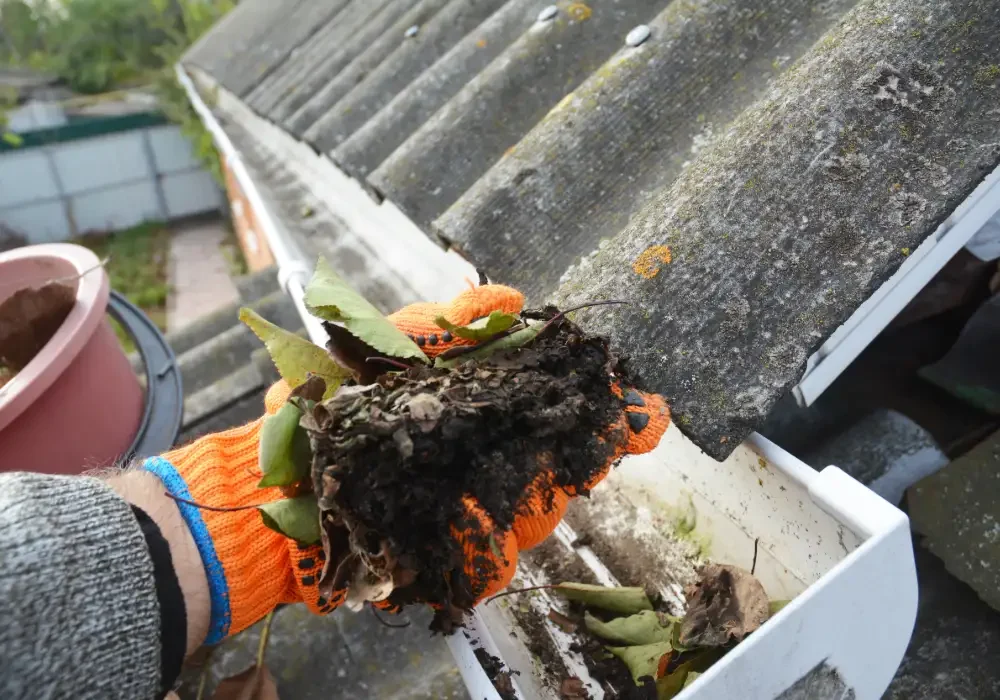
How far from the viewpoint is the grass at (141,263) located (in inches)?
344

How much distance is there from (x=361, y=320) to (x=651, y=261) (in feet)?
1.51

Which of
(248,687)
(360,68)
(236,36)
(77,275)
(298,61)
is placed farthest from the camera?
(236,36)

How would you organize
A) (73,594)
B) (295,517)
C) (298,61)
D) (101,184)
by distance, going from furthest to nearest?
(101,184), (298,61), (295,517), (73,594)

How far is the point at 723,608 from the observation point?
3.24 feet

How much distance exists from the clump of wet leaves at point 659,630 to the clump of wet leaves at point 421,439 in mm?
310

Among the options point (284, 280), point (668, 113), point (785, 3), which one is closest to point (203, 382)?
point (284, 280)

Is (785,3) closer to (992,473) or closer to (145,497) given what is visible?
(992,473)

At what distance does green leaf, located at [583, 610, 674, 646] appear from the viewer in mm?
1077

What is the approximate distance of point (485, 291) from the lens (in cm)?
98

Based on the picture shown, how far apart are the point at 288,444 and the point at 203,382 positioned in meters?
2.61

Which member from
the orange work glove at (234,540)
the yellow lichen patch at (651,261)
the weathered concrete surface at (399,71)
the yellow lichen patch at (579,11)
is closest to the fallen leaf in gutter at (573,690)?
the orange work glove at (234,540)

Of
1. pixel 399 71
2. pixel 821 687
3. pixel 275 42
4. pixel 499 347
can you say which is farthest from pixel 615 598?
pixel 275 42

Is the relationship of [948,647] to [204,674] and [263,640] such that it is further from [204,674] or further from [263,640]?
[204,674]

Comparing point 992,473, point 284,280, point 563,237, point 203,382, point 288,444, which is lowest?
point 203,382
